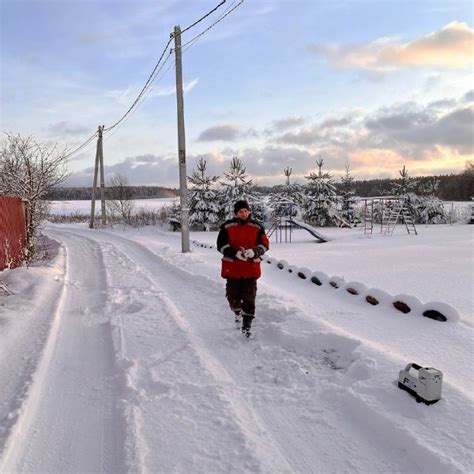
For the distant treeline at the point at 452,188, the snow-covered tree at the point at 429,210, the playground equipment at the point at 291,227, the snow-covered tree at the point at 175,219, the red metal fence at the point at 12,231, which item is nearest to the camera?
the red metal fence at the point at 12,231

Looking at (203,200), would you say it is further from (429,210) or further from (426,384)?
(426,384)

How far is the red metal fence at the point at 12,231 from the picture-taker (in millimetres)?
10094

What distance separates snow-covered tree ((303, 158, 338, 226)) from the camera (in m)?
29.5

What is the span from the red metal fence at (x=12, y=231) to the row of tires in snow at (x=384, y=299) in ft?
22.6

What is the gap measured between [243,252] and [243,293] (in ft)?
1.91

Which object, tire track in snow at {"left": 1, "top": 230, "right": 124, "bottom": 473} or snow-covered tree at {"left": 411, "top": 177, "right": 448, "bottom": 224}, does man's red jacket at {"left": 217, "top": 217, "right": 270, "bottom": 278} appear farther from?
snow-covered tree at {"left": 411, "top": 177, "right": 448, "bottom": 224}

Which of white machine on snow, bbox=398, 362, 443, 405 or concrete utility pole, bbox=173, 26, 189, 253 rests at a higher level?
concrete utility pole, bbox=173, 26, 189, 253

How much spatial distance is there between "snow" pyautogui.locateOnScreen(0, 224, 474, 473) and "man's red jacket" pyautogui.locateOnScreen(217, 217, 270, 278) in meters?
0.79

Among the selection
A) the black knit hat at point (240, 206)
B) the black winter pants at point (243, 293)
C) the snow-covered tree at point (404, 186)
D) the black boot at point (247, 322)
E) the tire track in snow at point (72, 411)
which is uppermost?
the snow-covered tree at point (404, 186)

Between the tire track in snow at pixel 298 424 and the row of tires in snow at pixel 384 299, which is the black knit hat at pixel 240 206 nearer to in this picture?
the tire track in snow at pixel 298 424

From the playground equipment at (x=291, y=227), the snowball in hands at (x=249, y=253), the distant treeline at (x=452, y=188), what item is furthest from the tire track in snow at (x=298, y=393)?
the distant treeline at (x=452, y=188)

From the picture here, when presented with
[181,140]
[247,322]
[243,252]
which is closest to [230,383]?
[247,322]

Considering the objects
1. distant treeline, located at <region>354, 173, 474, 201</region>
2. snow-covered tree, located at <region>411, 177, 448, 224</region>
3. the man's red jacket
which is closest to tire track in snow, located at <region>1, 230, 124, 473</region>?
the man's red jacket

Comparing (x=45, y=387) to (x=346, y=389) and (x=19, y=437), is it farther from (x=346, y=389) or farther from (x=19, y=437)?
(x=346, y=389)
